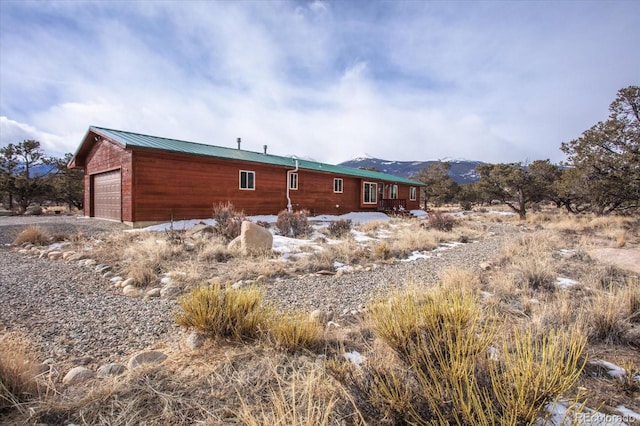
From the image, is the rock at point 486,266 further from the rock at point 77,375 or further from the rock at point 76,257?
the rock at point 76,257

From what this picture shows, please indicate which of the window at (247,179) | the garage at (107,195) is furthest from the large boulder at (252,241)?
the garage at (107,195)

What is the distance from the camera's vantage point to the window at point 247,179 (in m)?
14.1

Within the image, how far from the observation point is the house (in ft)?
36.2

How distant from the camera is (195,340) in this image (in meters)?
2.64

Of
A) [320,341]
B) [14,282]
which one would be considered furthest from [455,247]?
[14,282]

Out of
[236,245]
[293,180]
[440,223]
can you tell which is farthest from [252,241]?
[293,180]

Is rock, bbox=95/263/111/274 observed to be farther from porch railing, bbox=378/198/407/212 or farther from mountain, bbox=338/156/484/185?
mountain, bbox=338/156/484/185

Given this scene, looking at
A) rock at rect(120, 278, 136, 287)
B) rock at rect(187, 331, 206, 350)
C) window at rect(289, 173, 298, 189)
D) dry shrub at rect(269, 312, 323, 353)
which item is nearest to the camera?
dry shrub at rect(269, 312, 323, 353)

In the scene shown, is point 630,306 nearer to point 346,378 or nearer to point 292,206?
point 346,378

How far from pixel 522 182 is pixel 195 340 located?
2349 centimetres

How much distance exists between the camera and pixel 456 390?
1.48 m

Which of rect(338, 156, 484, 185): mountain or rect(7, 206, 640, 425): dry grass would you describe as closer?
rect(7, 206, 640, 425): dry grass

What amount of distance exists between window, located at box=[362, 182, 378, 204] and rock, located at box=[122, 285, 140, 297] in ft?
58.9

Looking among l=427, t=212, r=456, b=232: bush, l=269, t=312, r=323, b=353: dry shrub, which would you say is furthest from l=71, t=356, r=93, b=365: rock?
l=427, t=212, r=456, b=232: bush
